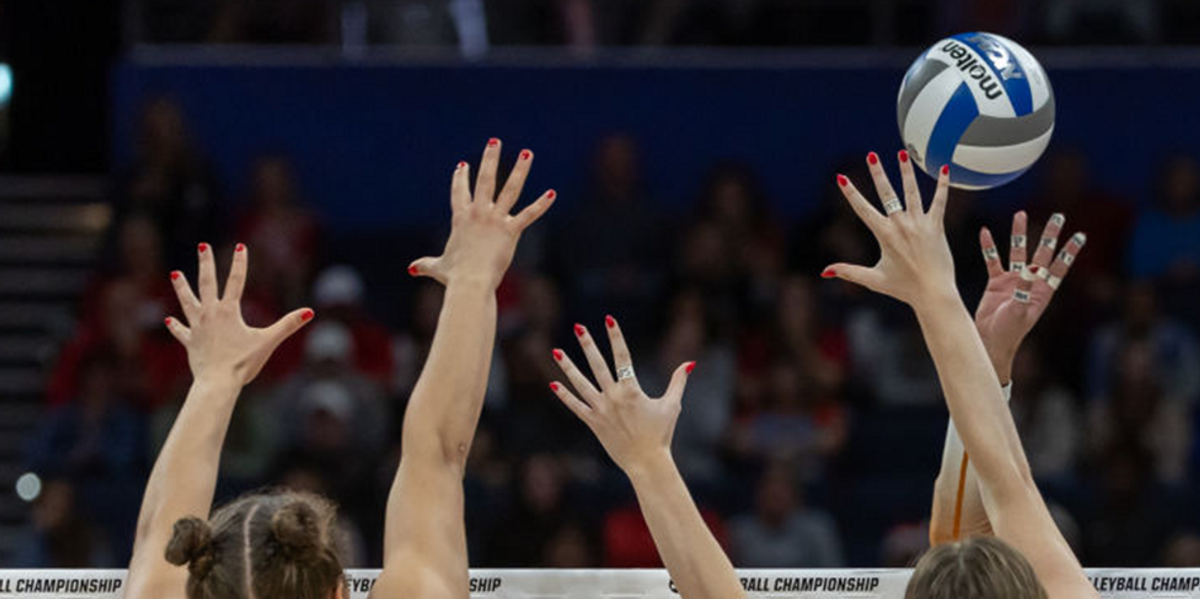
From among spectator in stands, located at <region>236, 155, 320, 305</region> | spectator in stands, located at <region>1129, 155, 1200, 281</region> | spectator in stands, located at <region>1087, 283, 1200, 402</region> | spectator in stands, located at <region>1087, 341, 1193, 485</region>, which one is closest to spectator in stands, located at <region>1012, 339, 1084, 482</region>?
spectator in stands, located at <region>1087, 341, 1193, 485</region>

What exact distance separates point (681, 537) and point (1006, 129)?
1716 millimetres

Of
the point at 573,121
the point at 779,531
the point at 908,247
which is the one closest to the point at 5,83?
the point at 573,121

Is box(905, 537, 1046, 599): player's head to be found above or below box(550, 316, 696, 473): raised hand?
below

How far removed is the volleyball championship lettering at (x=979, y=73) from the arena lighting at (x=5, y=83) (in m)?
8.41

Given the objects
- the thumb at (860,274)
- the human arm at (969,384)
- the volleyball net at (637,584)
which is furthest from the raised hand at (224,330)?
the human arm at (969,384)

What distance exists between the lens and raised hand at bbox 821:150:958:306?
3.44 metres

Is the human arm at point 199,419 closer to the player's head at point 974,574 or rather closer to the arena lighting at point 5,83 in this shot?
the player's head at point 974,574

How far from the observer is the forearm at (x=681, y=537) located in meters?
3.29

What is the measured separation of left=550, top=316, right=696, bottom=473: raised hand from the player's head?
25.9 inches

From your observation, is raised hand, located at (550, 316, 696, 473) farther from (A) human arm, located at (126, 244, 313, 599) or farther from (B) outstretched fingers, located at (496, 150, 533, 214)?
(A) human arm, located at (126, 244, 313, 599)

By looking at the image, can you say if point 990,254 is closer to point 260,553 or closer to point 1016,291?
point 1016,291

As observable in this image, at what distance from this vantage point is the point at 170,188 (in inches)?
408

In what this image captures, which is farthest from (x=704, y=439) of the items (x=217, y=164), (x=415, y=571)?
(x=415, y=571)

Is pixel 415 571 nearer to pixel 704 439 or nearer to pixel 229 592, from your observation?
pixel 229 592
